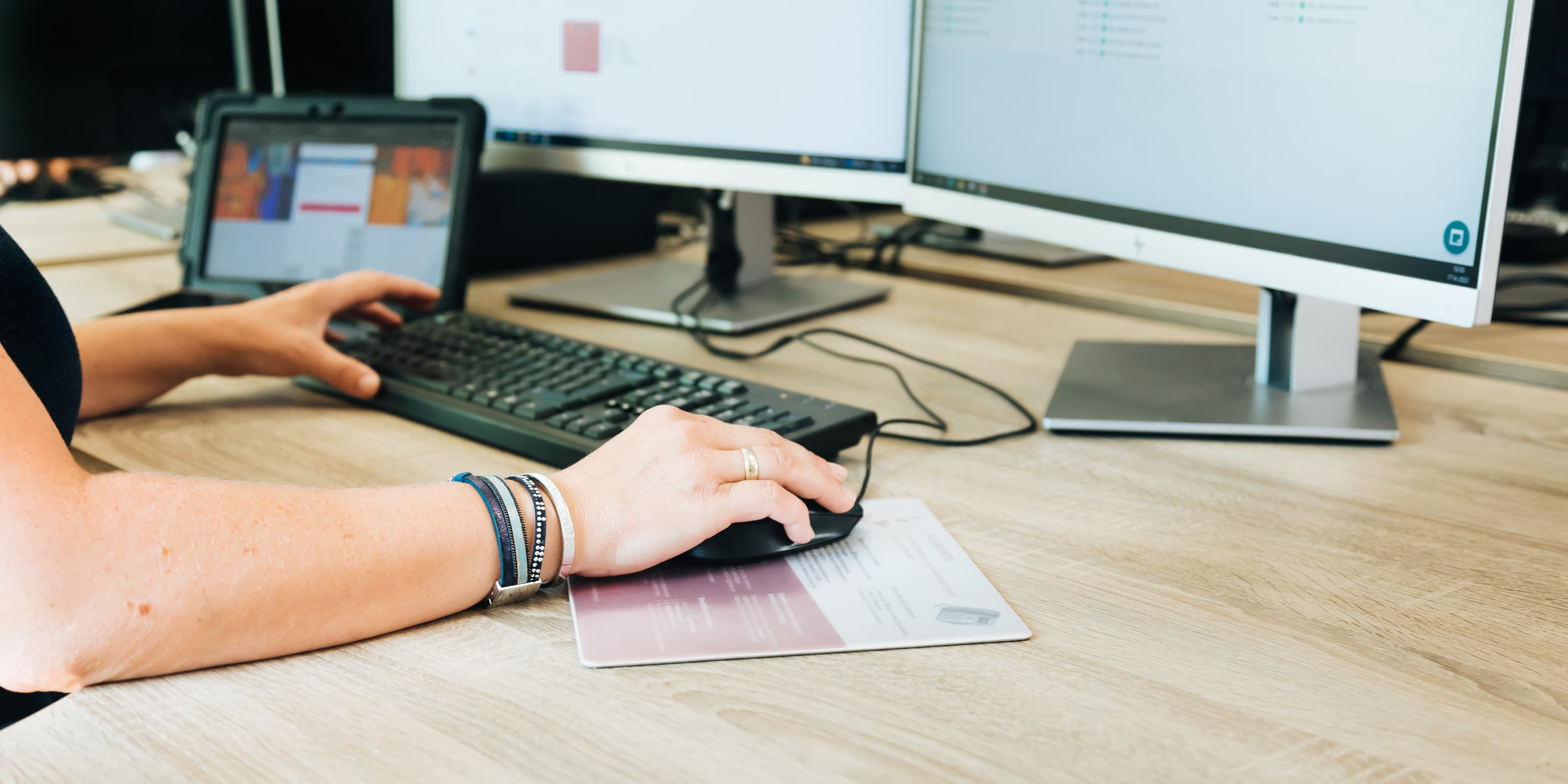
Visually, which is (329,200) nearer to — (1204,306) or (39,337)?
(39,337)

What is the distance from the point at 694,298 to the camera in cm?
126

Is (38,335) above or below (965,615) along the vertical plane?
above

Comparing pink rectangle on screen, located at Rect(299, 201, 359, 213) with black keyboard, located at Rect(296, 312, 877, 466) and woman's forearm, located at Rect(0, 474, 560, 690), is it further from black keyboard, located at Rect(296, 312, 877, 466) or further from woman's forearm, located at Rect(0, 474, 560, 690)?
woman's forearm, located at Rect(0, 474, 560, 690)

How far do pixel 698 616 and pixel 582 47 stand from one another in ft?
2.75

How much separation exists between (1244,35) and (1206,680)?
50 centimetres

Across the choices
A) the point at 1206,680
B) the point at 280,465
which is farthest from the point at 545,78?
the point at 1206,680

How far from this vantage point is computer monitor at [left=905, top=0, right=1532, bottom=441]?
718mm

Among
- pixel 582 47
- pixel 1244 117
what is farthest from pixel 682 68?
pixel 1244 117

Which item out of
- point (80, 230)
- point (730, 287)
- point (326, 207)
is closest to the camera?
point (326, 207)

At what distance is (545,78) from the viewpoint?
1.28m

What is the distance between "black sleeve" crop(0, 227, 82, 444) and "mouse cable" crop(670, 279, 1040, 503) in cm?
46

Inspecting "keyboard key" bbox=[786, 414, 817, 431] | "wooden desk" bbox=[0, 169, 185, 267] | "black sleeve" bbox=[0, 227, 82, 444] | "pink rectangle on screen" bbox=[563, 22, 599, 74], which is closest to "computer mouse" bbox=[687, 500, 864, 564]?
"keyboard key" bbox=[786, 414, 817, 431]

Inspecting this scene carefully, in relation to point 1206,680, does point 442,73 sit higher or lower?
higher

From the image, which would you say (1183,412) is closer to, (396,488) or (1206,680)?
(1206,680)
